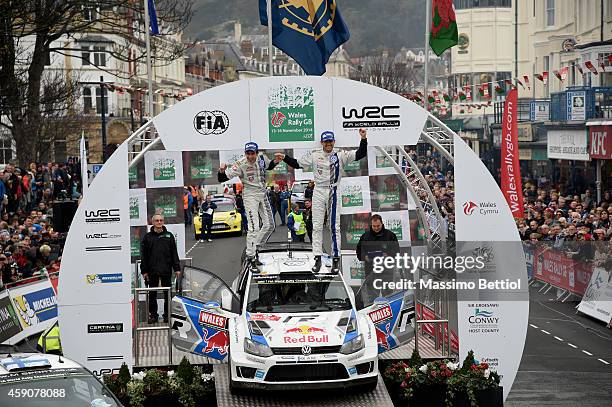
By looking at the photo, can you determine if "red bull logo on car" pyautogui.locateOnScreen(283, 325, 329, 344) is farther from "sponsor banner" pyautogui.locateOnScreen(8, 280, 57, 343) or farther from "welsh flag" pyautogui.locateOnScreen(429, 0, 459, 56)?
"sponsor banner" pyautogui.locateOnScreen(8, 280, 57, 343)

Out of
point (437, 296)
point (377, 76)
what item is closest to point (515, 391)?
point (437, 296)

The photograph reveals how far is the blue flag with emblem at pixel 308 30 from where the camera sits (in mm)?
20828

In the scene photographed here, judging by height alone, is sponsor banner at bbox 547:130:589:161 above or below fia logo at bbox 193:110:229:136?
below

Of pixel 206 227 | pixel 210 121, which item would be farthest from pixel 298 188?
pixel 210 121

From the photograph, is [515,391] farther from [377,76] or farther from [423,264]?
[377,76]

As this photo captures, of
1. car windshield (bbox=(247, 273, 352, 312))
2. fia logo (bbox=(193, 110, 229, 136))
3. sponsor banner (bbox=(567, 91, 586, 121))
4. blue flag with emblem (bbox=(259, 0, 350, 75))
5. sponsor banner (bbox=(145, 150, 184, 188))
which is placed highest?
blue flag with emblem (bbox=(259, 0, 350, 75))

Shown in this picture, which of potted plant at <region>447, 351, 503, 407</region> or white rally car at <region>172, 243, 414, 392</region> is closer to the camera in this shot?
white rally car at <region>172, 243, 414, 392</region>

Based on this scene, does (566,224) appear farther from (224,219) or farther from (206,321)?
(224,219)

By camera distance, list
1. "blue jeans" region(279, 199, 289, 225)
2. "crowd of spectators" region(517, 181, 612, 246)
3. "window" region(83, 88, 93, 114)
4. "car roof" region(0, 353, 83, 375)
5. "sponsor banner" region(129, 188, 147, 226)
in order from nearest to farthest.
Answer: "car roof" region(0, 353, 83, 375) < "sponsor banner" region(129, 188, 147, 226) < "crowd of spectators" region(517, 181, 612, 246) < "blue jeans" region(279, 199, 289, 225) < "window" region(83, 88, 93, 114)

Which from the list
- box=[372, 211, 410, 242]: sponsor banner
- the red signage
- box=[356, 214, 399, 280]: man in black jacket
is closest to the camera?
box=[356, 214, 399, 280]: man in black jacket

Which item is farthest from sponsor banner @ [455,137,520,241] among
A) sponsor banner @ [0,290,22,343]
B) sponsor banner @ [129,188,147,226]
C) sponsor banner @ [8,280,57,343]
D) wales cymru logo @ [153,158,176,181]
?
sponsor banner @ [8,280,57,343]

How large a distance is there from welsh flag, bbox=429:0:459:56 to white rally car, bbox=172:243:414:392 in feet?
23.4

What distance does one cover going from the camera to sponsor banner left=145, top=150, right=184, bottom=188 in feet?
60.2

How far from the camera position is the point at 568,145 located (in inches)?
1553
